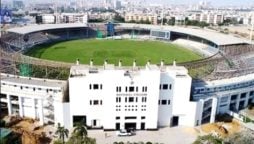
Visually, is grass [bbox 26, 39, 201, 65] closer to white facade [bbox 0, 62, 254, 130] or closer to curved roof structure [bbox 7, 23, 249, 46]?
curved roof structure [bbox 7, 23, 249, 46]

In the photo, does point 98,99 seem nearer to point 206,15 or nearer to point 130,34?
point 130,34

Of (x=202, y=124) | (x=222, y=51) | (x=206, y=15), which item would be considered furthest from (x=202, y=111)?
(x=206, y=15)

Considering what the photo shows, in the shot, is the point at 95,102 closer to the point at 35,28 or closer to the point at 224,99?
the point at 224,99

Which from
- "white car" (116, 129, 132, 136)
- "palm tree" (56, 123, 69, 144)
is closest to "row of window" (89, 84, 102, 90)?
"white car" (116, 129, 132, 136)

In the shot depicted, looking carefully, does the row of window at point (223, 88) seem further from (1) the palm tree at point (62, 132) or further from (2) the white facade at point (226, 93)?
(1) the palm tree at point (62, 132)

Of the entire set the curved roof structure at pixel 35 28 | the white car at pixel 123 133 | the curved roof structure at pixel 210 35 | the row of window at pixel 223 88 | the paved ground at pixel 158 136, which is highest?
the curved roof structure at pixel 35 28

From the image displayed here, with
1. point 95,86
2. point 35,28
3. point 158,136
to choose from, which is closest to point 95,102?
point 95,86

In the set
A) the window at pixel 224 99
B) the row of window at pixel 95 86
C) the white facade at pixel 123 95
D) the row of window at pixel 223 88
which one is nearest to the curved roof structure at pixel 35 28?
the white facade at pixel 123 95
